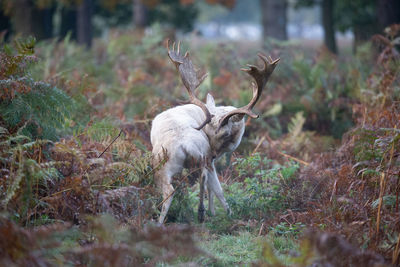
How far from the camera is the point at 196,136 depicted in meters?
5.64

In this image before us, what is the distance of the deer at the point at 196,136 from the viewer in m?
5.49

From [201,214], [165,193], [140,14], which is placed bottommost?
[201,214]

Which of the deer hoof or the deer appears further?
the deer hoof

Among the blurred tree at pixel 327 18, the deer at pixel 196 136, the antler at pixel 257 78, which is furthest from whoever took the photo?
the blurred tree at pixel 327 18

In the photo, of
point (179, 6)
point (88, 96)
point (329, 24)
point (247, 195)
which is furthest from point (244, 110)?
point (179, 6)

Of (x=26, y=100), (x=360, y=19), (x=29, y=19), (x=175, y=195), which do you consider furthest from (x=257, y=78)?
(x=360, y=19)

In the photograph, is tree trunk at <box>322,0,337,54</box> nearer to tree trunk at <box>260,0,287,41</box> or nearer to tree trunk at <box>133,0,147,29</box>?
tree trunk at <box>260,0,287,41</box>

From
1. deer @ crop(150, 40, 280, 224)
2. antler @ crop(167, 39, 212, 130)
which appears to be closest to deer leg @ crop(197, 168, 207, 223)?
deer @ crop(150, 40, 280, 224)

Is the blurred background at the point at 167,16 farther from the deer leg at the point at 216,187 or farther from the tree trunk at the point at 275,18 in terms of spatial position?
the deer leg at the point at 216,187

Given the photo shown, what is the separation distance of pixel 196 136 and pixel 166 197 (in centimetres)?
82

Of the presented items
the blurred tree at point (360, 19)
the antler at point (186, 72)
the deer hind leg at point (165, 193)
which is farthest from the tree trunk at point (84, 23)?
the deer hind leg at point (165, 193)

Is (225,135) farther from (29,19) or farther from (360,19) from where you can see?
(360,19)

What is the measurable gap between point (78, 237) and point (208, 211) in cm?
215

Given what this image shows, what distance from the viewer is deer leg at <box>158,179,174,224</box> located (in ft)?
A: 17.6
